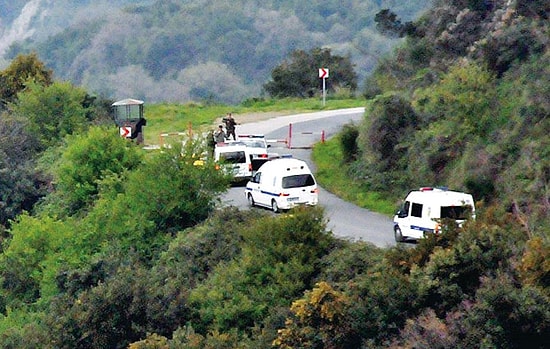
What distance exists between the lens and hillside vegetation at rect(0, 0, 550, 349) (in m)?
20.0

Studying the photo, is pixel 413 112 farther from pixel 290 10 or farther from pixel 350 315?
pixel 290 10

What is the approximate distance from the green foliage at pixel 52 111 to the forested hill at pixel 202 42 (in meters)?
74.5

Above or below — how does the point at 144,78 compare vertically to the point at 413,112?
below

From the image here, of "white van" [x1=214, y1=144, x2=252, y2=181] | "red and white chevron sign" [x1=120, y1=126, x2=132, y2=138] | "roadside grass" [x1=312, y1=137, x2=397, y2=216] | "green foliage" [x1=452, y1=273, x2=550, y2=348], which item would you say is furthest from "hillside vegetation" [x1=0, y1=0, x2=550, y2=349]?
"red and white chevron sign" [x1=120, y1=126, x2=132, y2=138]

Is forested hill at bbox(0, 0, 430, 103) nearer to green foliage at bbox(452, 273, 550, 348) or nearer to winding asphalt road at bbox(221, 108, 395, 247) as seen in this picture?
winding asphalt road at bbox(221, 108, 395, 247)

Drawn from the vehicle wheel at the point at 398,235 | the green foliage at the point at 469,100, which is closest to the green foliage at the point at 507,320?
the vehicle wheel at the point at 398,235

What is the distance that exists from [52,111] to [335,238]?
Answer: 30.7 m

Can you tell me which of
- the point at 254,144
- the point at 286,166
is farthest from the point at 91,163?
the point at 286,166

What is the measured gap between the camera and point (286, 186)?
109 feet

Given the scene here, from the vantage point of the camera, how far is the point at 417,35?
4253 centimetres

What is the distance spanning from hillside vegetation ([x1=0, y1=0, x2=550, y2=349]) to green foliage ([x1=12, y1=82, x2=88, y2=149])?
3905 millimetres

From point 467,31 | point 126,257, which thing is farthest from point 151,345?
point 467,31

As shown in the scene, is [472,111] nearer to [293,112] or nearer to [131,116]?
[131,116]

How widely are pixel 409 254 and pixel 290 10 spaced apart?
5251 inches
